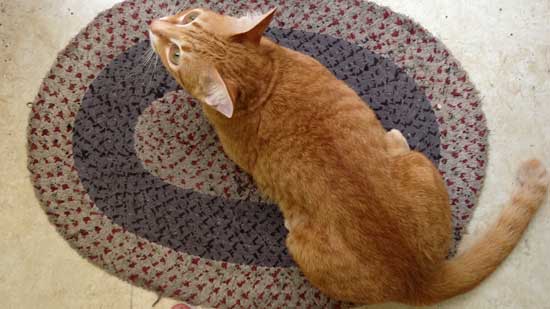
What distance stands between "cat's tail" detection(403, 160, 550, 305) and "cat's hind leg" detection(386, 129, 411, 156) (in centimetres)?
35

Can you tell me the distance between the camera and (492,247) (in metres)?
1.54

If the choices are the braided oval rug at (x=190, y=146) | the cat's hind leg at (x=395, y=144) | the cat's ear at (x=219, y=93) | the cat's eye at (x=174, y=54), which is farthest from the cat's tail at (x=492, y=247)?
the cat's eye at (x=174, y=54)

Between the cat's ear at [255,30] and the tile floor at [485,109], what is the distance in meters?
0.70

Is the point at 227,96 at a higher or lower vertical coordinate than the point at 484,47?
higher

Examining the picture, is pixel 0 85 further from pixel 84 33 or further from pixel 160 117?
pixel 160 117

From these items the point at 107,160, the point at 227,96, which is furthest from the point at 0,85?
the point at 227,96

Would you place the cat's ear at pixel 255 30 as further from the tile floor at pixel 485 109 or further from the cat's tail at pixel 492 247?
the cat's tail at pixel 492 247

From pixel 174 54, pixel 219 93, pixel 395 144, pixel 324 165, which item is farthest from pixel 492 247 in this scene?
pixel 174 54

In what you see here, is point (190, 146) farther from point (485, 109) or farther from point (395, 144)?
point (485, 109)

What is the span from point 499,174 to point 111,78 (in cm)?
139

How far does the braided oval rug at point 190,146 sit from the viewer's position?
1.67m

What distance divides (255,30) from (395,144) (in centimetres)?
55

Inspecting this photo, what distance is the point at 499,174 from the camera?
1.73 metres

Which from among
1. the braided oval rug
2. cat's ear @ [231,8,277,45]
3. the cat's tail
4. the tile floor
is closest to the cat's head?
cat's ear @ [231,8,277,45]
